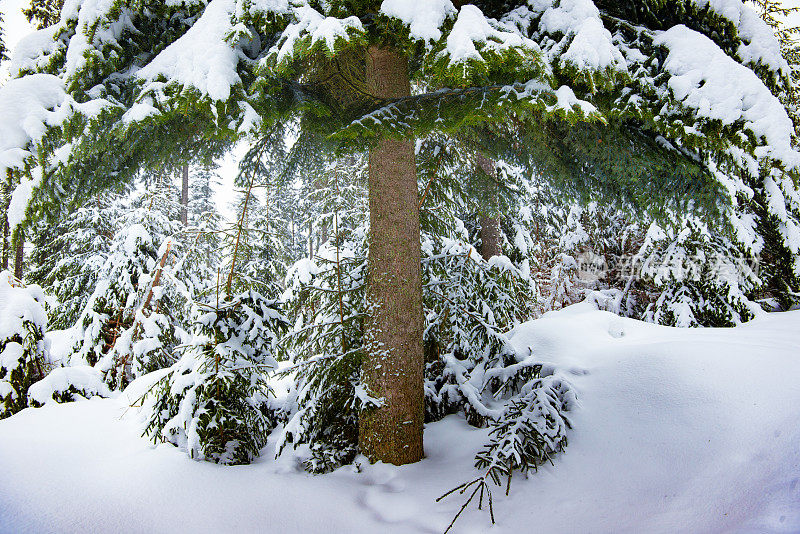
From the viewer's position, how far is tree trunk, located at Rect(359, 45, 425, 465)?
378cm

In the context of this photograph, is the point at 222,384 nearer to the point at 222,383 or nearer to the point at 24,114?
the point at 222,383

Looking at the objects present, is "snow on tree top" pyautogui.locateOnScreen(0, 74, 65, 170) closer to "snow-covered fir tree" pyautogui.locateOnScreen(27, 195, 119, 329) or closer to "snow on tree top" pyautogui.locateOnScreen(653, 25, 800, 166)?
"snow on tree top" pyautogui.locateOnScreen(653, 25, 800, 166)

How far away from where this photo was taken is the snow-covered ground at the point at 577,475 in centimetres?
240

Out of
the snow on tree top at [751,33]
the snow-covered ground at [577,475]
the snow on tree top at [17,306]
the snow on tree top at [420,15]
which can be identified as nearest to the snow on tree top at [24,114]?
the snow-covered ground at [577,475]

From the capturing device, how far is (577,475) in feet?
10.4

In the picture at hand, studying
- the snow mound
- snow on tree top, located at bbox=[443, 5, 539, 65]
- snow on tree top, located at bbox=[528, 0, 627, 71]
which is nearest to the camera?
snow on tree top, located at bbox=[443, 5, 539, 65]

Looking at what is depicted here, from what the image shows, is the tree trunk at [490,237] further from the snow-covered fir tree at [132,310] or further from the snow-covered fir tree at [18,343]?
the snow-covered fir tree at [18,343]

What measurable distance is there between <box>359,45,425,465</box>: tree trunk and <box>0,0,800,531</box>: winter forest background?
0.02 m

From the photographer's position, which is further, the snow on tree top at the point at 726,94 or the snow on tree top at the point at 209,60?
the snow on tree top at the point at 209,60

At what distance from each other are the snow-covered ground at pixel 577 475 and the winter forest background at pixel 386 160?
0.20 m

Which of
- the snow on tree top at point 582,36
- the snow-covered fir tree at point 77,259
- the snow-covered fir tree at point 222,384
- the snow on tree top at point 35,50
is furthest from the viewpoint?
the snow-covered fir tree at point 77,259

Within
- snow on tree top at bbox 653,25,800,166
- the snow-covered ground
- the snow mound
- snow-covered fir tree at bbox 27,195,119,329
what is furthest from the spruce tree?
snow-covered fir tree at bbox 27,195,119,329

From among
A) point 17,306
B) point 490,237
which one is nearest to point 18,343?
point 17,306

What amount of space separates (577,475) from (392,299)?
2.24 metres
